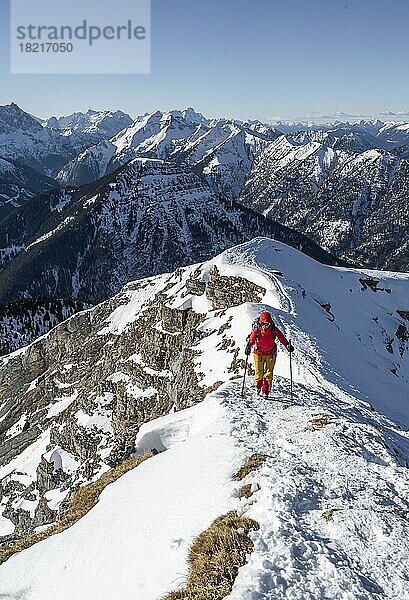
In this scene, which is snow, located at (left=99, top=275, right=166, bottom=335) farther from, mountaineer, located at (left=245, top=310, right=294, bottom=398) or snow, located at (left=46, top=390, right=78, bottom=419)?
mountaineer, located at (left=245, top=310, right=294, bottom=398)

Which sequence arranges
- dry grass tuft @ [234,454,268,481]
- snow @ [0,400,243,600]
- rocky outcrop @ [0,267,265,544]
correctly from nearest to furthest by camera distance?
1. snow @ [0,400,243,600]
2. dry grass tuft @ [234,454,268,481]
3. rocky outcrop @ [0,267,265,544]

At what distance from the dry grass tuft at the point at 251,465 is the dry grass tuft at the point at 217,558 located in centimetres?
204

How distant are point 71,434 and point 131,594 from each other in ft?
155

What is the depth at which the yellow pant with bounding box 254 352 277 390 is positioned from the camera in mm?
20031

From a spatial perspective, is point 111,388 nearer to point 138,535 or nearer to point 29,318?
point 138,535

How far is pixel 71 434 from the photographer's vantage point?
5306 centimetres

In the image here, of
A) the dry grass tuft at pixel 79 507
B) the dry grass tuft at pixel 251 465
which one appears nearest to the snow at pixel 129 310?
the dry grass tuft at pixel 79 507

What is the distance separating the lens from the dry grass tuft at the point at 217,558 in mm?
8406

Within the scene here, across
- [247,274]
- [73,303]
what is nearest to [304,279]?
[247,274]

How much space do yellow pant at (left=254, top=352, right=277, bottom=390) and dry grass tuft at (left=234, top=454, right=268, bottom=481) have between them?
21.9 feet

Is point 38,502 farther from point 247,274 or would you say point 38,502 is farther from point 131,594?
point 131,594

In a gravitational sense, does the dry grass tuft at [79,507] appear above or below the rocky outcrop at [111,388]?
above

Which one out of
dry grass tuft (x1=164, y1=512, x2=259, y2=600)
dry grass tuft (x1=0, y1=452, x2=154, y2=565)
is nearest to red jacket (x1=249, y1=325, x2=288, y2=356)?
dry grass tuft (x1=0, y1=452, x2=154, y2=565)

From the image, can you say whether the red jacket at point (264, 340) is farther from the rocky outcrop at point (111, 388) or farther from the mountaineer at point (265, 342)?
the rocky outcrop at point (111, 388)
